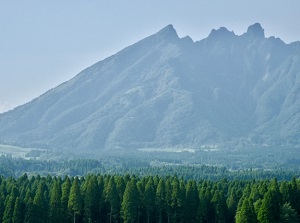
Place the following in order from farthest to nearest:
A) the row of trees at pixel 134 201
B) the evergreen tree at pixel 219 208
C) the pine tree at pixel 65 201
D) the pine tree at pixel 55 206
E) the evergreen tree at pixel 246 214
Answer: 1. the evergreen tree at pixel 219 208
2. the pine tree at pixel 65 201
3. the row of trees at pixel 134 201
4. the pine tree at pixel 55 206
5. the evergreen tree at pixel 246 214

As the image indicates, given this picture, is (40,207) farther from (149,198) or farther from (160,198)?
(160,198)

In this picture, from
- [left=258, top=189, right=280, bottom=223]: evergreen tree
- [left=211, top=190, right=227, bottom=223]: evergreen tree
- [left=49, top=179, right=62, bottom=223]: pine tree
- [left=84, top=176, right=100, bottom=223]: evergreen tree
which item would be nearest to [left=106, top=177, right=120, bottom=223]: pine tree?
[left=84, top=176, right=100, bottom=223]: evergreen tree

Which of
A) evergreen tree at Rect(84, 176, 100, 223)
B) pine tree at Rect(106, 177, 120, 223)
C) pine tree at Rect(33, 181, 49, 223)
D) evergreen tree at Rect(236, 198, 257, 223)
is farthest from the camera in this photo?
pine tree at Rect(106, 177, 120, 223)

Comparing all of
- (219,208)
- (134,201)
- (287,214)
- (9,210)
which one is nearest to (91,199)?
(134,201)

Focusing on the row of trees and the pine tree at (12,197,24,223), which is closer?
the pine tree at (12,197,24,223)

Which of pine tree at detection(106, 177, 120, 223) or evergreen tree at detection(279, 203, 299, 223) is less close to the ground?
pine tree at detection(106, 177, 120, 223)

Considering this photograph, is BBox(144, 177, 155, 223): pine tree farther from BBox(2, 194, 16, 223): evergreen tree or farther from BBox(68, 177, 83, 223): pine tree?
BBox(2, 194, 16, 223): evergreen tree

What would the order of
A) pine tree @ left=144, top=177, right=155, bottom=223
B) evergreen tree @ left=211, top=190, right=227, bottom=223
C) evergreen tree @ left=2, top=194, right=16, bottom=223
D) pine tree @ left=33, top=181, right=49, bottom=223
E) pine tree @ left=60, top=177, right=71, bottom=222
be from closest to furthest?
evergreen tree @ left=2, top=194, right=16, bottom=223 < pine tree @ left=33, top=181, right=49, bottom=223 < pine tree @ left=60, top=177, right=71, bottom=222 < pine tree @ left=144, top=177, right=155, bottom=223 < evergreen tree @ left=211, top=190, right=227, bottom=223

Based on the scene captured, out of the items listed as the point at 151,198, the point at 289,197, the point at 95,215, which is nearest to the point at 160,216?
the point at 151,198

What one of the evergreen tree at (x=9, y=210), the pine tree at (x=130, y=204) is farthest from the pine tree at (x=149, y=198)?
the evergreen tree at (x=9, y=210)

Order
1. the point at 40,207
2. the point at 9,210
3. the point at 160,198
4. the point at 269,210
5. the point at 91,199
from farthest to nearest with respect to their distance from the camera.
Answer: the point at 160,198
the point at 91,199
the point at 40,207
the point at 9,210
the point at 269,210

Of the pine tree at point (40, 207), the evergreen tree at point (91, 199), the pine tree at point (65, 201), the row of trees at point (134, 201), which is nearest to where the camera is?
the pine tree at point (40, 207)

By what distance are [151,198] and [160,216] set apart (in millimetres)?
3436

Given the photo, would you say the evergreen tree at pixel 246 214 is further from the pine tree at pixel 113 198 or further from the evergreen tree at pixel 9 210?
the evergreen tree at pixel 9 210
